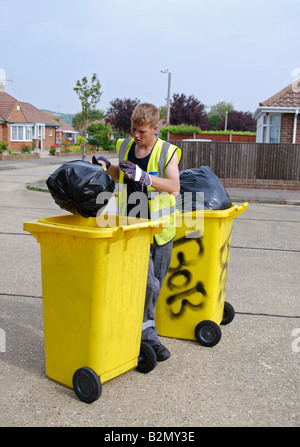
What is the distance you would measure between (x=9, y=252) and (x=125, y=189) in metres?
3.62

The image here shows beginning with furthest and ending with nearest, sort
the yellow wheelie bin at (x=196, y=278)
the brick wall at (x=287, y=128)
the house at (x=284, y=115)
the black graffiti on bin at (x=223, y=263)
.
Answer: the brick wall at (x=287, y=128) < the house at (x=284, y=115) < the black graffiti on bin at (x=223, y=263) < the yellow wheelie bin at (x=196, y=278)

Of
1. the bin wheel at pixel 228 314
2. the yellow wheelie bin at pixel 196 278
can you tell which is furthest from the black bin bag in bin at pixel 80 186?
the bin wheel at pixel 228 314

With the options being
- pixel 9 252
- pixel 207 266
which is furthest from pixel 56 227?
pixel 9 252

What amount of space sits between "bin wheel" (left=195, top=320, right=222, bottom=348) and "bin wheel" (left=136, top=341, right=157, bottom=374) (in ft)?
1.87

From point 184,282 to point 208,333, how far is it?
41cm

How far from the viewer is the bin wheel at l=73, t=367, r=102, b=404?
9.60ft

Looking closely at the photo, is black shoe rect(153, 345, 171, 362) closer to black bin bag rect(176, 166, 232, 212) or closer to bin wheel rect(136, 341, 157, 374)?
bin wheel rect(136, 341, 157, 374)

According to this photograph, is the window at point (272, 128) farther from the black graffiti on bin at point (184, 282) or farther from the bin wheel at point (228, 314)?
the black graffiti on bin at point (184, 282)

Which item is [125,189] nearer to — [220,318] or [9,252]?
[220,318]

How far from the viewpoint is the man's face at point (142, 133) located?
10.7 ft

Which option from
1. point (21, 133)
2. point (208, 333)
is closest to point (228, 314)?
point (208, 333)

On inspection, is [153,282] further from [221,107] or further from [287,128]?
[221,107]

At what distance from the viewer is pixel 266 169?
16906 mm

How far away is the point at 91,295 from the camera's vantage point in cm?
290
